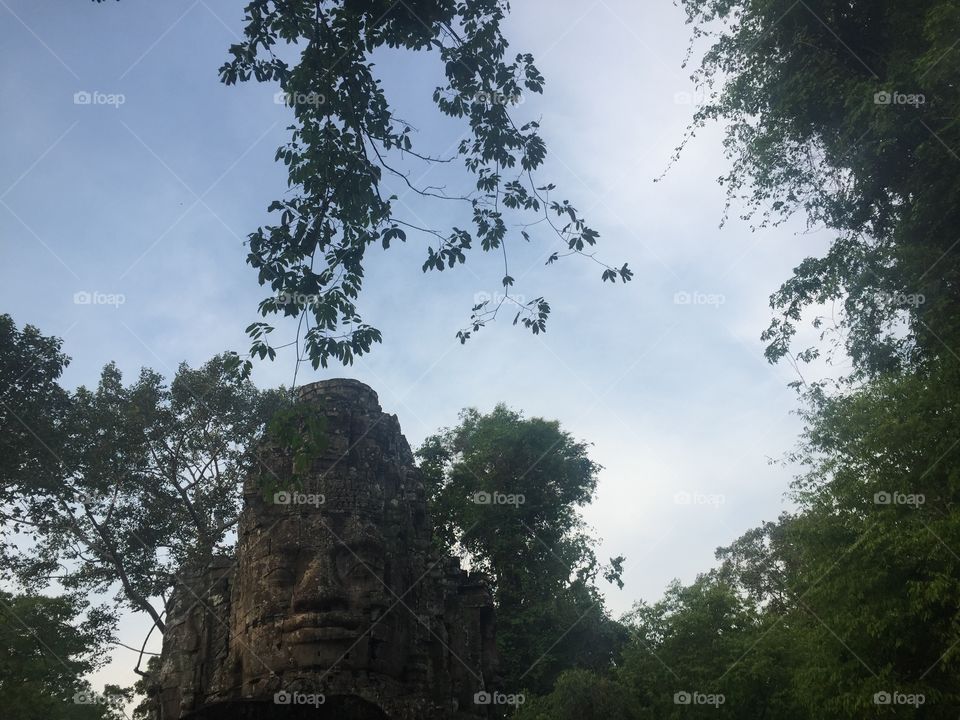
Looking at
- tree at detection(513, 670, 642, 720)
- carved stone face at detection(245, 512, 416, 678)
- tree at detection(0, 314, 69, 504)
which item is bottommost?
tree at detection(513, 670, 642, 720)

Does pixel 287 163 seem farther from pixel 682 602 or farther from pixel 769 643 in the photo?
pixel 682 602

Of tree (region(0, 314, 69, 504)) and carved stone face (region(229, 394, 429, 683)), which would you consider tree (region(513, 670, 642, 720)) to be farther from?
tree (region(0, 314, 69, 504))

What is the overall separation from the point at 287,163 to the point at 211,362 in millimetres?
21755

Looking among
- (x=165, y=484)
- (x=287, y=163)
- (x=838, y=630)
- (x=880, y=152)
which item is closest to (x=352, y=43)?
(x=287, y=163)

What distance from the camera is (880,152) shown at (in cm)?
1333

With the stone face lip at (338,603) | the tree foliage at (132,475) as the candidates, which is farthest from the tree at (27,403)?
the stone face lip at (338,603)

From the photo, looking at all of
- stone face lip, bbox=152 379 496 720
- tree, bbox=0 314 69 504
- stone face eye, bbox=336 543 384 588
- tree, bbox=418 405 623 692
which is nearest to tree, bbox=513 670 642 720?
tree, bbox=418 405 623 692

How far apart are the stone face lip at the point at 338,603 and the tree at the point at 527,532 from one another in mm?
10806

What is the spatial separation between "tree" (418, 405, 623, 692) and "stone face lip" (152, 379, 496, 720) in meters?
10.8

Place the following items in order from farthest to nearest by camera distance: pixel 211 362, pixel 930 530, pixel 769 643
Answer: pixel 211 362 < pixel 769 643 < pixel 930 530

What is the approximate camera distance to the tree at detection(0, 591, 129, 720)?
2138 cm

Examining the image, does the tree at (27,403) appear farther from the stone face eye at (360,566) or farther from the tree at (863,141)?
the tree at (863,141)

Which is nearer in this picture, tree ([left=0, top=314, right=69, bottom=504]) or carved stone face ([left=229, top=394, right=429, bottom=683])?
carved stone face ([left=229, top=394, right=429, bottom=683])

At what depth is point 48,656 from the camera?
24453mm
